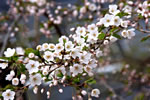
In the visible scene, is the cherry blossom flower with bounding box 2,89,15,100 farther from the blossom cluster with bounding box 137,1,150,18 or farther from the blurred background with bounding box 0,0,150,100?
the blurred background with bounding box 0,0,150,100

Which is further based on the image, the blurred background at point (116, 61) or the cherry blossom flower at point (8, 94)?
the blurred background at point (116, 61)

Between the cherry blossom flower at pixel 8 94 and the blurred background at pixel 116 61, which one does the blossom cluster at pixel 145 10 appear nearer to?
the cherry blossom flower at pixel 8 94

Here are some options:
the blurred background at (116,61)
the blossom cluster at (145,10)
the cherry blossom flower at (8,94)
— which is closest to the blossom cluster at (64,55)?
the cherry blossom flower at (8,94)

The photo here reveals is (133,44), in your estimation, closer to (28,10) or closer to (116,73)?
(116,73)

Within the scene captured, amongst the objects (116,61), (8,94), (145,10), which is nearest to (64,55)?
(8,94)

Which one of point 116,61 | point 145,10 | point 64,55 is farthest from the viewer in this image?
point 116,61

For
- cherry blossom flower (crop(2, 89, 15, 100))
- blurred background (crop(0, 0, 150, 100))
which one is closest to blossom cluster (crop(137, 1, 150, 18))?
cherry blossom flower (crop(2, 89, 15, 100))

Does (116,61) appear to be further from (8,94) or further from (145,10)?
(8,94)

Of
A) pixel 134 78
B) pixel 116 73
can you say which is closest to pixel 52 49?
pixel 134 78
